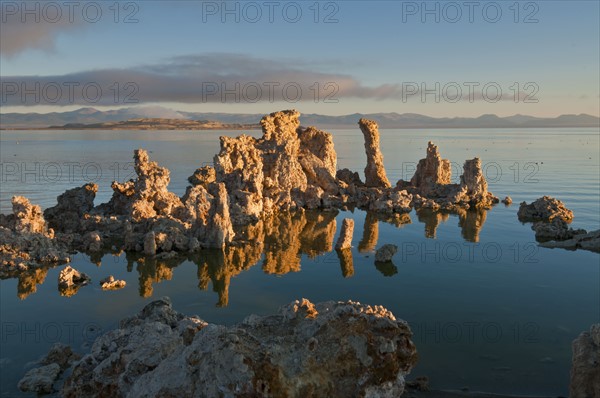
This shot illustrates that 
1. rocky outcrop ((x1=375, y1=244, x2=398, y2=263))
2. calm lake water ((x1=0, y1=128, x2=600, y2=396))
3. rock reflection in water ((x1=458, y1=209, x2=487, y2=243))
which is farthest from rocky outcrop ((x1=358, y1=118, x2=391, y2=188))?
rocky outcrop ((x1=375, y1=244, x2=398, y2=263))

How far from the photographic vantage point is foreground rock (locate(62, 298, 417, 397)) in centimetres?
1045

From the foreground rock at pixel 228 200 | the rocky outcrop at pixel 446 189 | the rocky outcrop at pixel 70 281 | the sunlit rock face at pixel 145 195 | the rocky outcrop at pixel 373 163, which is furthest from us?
the rocky outcrop at pixel 373 163

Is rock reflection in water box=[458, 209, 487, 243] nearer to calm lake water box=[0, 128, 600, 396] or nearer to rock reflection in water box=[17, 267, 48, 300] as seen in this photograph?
calm lake water box=[0, 128, 600, 396]

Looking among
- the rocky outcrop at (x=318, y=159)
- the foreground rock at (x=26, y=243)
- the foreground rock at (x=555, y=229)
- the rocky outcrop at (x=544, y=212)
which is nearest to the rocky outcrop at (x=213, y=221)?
the foreground rock at (x=26, y=243)

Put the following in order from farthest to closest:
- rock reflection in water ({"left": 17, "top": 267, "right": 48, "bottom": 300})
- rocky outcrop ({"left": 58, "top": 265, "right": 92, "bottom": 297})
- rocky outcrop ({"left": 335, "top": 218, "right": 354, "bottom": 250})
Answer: rocky outcrop ({"left": 335, "top": 218, "right": 354, "bottom": 250}), rocky outcrop ({"left": 58, "top": 265, "right": 92, "bottom": 297}), rock reflection in water ({"left": 17, "top": 267, "right": 48, "bottom": 300})

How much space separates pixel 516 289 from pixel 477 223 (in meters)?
22.2

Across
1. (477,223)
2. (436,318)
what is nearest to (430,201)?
(477,223)

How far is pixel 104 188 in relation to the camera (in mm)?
78438

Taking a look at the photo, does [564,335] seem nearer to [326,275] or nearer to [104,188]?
[326,275]

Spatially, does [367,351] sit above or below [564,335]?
above

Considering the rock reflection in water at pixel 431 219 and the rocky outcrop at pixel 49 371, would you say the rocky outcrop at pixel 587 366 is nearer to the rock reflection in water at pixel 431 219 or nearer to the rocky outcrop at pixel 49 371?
the rocky outcrop at pixel 49 371

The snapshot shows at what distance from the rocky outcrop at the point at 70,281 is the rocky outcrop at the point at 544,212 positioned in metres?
46.2

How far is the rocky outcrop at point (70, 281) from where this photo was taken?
32.7 metres

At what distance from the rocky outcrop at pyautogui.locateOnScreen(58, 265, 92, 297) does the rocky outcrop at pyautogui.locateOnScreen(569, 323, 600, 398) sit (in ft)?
94.3
